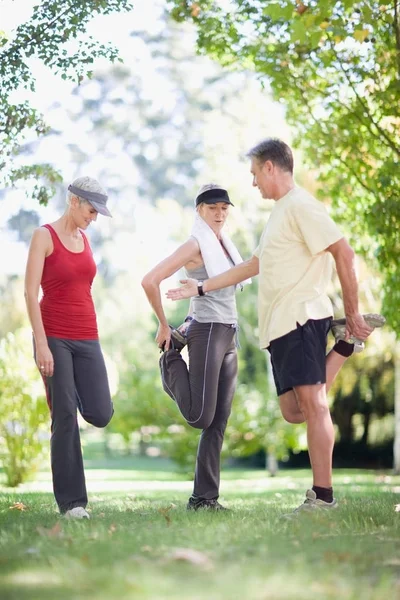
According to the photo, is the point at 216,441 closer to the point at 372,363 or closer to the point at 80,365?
the point at 80,365

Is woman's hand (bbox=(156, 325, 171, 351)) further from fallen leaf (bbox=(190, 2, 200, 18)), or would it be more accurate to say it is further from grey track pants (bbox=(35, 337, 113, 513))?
fallen leaf (bbox=(190, 2, 200, 18))

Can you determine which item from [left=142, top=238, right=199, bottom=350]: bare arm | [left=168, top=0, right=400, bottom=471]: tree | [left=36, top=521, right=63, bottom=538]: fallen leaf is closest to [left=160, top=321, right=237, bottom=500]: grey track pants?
[left=142, top=238, right=199, bottom=350]: bare arm

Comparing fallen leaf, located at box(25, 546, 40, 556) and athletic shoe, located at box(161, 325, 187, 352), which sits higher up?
athletic shoe, located at box(161, 325, 187, 352)

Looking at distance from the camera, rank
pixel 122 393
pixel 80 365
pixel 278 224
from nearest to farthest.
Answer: pixel 278 224
pixel 80 365
pixel 122 393

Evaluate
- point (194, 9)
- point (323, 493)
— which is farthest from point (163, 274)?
point (194, 9)

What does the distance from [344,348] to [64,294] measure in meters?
1.92

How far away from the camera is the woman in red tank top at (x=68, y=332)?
20.8 feet

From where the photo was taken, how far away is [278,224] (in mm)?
6078

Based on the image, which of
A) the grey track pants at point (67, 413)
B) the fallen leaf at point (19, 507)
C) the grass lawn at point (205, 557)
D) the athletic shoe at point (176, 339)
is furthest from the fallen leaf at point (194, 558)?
the fallen leaf at point (19, 507)

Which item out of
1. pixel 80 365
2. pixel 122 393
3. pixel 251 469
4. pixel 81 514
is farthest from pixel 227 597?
pixel 251 469

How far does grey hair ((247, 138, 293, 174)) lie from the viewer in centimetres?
623

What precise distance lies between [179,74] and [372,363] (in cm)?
4475

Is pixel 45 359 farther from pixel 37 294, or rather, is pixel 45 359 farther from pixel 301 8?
pixel 301 8

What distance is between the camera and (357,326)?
613 cm
